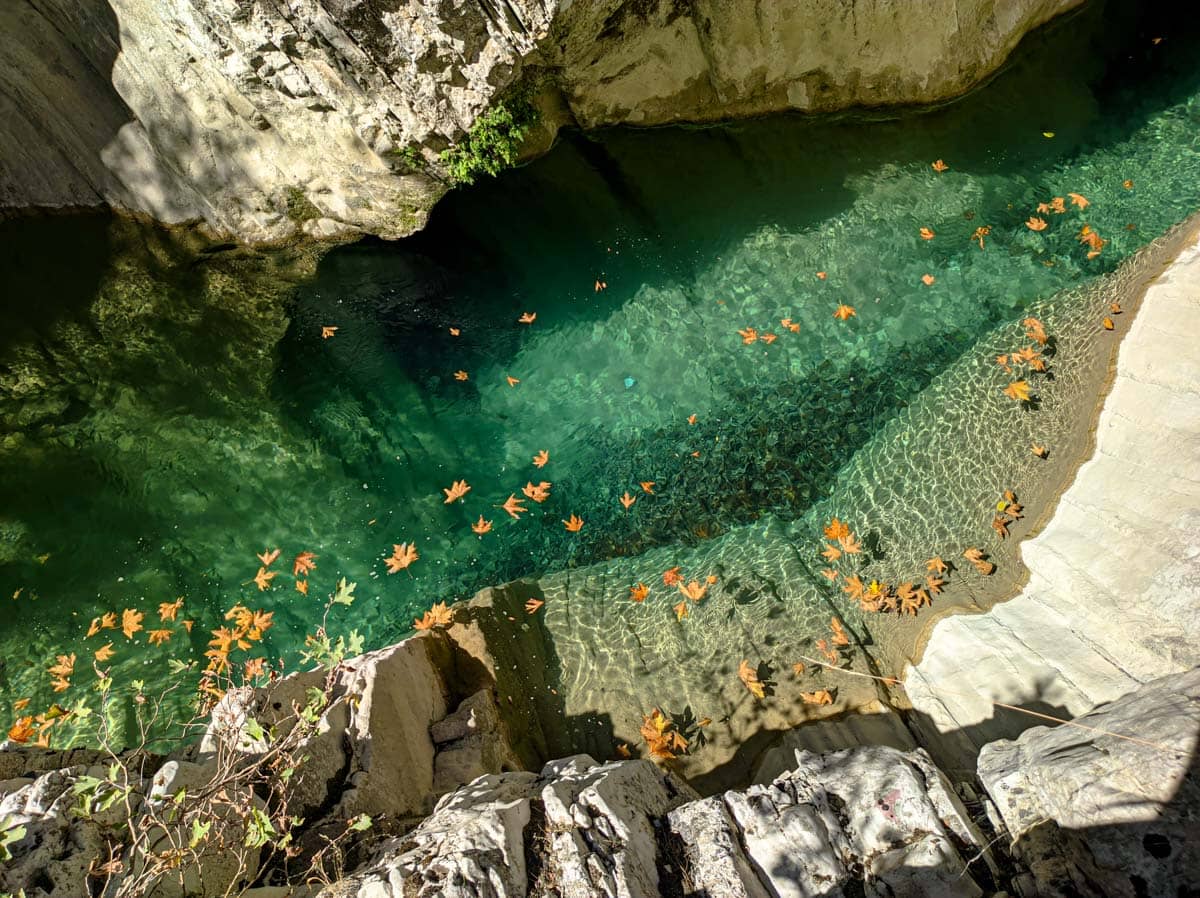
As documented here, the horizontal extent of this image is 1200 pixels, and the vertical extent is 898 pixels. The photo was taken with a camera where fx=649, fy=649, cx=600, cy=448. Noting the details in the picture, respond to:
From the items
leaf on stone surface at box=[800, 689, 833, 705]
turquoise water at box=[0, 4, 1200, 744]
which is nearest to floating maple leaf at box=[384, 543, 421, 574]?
turquoise water at box=[0, 4, 1200, 744]

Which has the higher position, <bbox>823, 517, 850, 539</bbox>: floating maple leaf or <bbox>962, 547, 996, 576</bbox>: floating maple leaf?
<bbox>823, 517, 850, 539</bbox>: floating maple leaf

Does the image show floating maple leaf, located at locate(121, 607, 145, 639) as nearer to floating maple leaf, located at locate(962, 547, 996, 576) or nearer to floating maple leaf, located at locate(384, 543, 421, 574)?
floating maple leaf, located at locate(384, 543, 421, 574)

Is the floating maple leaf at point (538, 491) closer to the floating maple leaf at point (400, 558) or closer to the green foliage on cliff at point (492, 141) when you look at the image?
the floating maple leaf at point (400, 558)

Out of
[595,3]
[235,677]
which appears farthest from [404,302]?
[235,677]

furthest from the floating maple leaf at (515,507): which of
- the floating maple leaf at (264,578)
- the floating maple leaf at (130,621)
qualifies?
the floating maple leaf at (130,621)

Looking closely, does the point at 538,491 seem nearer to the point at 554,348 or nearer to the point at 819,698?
the point at 554,348

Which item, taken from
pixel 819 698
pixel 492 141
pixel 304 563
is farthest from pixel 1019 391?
pixel 304 563

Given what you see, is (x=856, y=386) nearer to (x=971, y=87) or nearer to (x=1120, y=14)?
(x=971, y=87)
